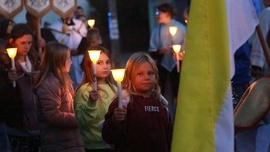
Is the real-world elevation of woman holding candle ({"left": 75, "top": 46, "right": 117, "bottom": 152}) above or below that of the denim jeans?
above

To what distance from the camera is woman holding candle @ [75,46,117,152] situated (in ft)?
26.1

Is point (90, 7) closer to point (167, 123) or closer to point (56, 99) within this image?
point (56, 99)

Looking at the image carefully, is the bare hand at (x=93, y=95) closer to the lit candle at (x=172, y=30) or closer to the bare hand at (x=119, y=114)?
the bare hand at (x=119, y=114)

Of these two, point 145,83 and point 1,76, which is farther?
point 1,76

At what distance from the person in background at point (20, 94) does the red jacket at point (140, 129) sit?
2176 millimetres

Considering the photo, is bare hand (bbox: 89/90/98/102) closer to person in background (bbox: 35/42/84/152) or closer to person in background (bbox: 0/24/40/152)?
person in background (bbox: 35/42/84/152)

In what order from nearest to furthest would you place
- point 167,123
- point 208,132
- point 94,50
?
point 208,132 → point 167,123 → point 94,50

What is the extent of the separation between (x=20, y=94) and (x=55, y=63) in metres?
0.88

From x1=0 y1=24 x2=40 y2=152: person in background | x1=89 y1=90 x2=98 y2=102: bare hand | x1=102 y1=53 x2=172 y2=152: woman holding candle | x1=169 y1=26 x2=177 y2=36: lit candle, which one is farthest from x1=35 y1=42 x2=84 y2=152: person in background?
x1=169 y1=26 x2=177 y2=36: lit candle

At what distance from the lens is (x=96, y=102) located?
7801 mm

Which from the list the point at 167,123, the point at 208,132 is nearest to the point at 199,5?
the point at 208,132

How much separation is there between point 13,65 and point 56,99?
0.65 m

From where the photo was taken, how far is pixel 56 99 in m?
8.68

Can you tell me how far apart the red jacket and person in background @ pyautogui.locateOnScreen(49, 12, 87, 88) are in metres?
6.29
